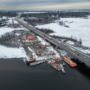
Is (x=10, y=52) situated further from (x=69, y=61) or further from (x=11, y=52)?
(x=69, y=61)

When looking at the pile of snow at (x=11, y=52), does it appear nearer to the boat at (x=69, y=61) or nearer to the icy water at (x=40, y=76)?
the icy water at (x=40, y=76)

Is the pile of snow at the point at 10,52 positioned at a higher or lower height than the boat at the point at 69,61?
higher

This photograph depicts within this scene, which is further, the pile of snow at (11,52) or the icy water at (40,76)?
the pile of snow at (11,52)

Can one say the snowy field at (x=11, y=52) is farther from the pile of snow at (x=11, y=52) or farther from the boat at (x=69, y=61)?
the boat at (x=69, y=61)

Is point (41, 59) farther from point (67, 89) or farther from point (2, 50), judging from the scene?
point (2, 50)

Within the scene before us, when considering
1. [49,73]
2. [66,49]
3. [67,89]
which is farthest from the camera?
[66,49]

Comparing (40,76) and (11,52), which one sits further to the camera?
(11,52)

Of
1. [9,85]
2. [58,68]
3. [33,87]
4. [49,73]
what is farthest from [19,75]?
[58,68]

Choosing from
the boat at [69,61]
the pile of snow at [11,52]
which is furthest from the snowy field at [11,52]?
the boat at [69,61]

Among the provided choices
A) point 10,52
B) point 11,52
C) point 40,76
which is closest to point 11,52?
point 11,52
